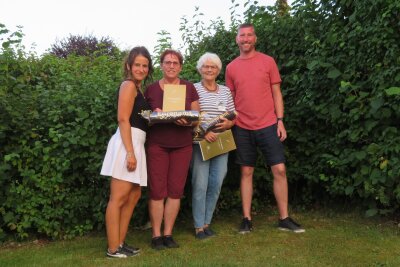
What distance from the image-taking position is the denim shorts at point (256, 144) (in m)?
4.72

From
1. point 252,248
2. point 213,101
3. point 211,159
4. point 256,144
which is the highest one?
point 213,101

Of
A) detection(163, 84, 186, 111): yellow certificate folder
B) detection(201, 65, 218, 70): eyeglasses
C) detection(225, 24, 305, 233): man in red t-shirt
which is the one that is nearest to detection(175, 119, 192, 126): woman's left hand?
detection(163, 84, 186, 111): yellow certificate folder

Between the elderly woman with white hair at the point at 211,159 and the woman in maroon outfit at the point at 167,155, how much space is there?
197 millimetres

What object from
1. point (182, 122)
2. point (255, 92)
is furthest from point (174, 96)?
point (255, 92)

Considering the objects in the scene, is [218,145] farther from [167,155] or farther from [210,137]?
[167,155]

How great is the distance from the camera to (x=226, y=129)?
464 centimetres

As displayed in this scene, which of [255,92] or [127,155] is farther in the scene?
[255,92]

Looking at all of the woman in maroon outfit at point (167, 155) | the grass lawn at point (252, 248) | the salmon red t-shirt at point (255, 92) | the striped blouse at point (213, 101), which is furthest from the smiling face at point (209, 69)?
the grass lawn at point (252, 248)

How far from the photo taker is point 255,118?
4711mm

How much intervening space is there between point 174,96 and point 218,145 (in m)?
0.66

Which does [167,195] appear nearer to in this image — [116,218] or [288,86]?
[116,218]

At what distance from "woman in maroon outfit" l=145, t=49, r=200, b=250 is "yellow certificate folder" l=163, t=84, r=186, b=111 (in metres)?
0.06

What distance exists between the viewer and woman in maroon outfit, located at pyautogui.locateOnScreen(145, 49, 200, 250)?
4242mm

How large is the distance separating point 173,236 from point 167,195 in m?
0.61
